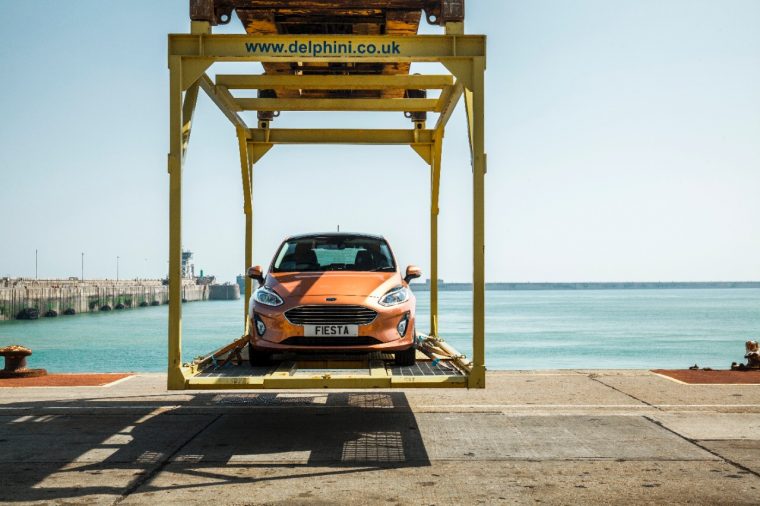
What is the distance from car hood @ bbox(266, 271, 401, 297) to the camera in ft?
28.0

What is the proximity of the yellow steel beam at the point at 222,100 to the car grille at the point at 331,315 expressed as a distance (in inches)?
116

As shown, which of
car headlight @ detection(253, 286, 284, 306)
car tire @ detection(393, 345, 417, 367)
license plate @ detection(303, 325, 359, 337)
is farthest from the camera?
car tire @ detection(393, 345, 417, 367)

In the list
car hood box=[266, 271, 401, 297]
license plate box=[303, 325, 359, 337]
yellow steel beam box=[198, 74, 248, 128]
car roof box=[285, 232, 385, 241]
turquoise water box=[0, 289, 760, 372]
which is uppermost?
yellow steel beam box=[198, 74, 248, 128]

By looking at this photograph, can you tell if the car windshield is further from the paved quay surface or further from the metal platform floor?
the paved quay surface

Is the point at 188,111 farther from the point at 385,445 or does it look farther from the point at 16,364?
the point at 16,364

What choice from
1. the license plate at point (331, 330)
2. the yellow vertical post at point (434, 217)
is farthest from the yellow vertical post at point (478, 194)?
the yellow vertical post at point (434, 217)

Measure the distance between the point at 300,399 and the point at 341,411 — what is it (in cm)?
126

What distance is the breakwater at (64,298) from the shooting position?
266 feet

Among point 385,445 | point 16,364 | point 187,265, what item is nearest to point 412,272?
point 385,445

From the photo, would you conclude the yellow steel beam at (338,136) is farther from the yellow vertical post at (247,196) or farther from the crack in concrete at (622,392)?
the crack in concrete at (622,392)

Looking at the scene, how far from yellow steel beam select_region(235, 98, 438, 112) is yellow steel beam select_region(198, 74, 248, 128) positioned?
0.63 ft

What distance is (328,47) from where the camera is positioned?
8367 mm

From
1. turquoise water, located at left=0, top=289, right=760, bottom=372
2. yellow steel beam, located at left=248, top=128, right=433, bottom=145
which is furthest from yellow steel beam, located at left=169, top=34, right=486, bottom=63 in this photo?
turquoise water, located at left=0, top=289, right=760, bottom=372

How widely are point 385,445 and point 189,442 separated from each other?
6.25ft
